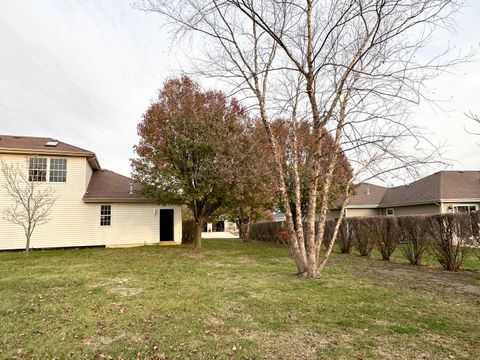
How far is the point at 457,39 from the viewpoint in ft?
19.5

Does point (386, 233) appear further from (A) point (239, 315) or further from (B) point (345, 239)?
(A) point (239, 315)

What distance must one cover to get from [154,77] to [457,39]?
6.86 m

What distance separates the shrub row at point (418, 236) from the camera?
830 centimetres

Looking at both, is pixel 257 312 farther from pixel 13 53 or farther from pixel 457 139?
pixel 13 53

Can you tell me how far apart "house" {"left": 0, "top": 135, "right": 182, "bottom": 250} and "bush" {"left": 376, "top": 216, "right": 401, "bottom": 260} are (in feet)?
36.2

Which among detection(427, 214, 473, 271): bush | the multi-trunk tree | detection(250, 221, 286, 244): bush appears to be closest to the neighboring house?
detection(250, 221, 286, 244): bush

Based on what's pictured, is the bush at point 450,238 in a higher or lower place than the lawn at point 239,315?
higher

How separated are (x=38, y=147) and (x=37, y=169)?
1122mm

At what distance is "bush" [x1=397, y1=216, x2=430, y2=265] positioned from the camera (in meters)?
9.45

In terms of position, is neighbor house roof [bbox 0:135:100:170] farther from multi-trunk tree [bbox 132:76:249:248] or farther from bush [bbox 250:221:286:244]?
bush [bbox 250:221:286:244]

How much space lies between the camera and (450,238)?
869 cm

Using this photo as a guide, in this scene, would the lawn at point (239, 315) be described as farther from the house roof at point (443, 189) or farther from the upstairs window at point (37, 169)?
the house roof at point (443, 189)

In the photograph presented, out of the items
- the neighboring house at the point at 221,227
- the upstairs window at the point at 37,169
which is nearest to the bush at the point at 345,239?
the upstairs window at the point at 37,169

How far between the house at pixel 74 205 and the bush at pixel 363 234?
9.99 m
